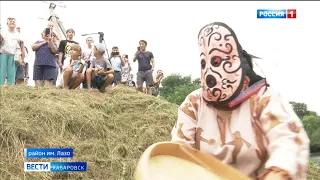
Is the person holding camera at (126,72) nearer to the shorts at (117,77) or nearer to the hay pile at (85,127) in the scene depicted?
the shorts at (117,77)

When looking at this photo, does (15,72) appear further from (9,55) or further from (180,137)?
(180,137)

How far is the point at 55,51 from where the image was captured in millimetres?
5098

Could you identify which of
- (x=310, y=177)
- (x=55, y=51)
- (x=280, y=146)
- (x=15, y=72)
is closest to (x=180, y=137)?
(x=280, y=146)

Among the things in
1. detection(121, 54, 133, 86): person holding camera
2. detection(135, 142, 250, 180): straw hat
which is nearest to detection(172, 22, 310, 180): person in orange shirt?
detection(135, 142, 250, 180): straw hat

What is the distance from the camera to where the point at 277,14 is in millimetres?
2117

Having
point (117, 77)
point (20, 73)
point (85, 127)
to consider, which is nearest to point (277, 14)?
point (85, 127)

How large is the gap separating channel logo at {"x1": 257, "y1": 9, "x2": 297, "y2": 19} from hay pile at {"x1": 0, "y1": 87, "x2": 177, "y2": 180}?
2040mm

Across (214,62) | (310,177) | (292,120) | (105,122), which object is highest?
(214,62)

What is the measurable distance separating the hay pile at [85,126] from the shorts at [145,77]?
0.56m

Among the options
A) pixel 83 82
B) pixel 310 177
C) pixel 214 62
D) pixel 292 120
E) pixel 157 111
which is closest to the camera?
pixel 292 120

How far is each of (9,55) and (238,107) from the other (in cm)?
414

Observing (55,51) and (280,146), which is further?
(55,51)

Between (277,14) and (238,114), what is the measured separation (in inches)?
30.8

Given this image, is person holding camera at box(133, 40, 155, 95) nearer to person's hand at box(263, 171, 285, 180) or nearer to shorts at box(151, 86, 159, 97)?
shorts at box(151, 86, 159, 97)
